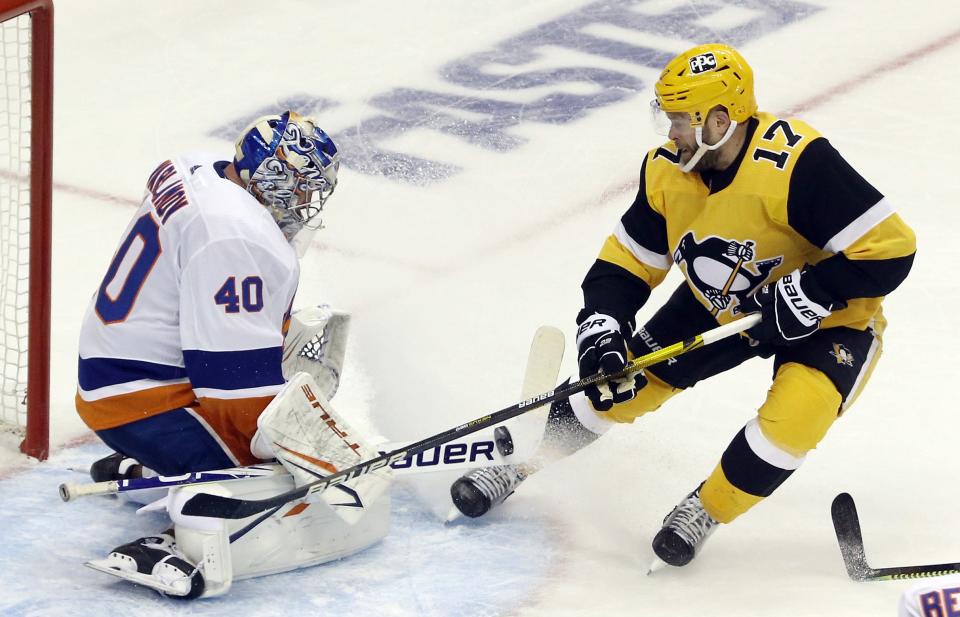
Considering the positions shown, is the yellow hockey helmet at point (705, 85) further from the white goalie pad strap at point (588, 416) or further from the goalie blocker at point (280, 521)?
the goalie blocker at point (280, 521)

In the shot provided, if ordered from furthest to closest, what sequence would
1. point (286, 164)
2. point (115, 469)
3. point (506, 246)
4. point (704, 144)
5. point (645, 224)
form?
point (506, 246) < point (115, 469) < point (645, 224) < point (704, 144) < point (286, 164)

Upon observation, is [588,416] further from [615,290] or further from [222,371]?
[222,371]

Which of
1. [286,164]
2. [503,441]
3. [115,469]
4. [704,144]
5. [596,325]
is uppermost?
[704,144]

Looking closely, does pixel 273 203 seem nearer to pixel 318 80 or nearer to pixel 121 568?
pixel 121 568

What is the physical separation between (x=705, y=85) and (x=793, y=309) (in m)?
0.52

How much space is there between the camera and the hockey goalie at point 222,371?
10.1 ft

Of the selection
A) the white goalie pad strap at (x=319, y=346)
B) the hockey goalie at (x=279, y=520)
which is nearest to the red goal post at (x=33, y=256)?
the hockey goalie at (x=279, y=520)

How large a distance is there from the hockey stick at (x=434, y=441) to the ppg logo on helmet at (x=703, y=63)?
558 millimetres

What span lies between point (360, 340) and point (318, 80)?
1.94 meters

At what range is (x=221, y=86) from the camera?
19.9 feet

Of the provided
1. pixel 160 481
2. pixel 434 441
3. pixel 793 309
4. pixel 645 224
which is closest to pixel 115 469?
pixel 160 481

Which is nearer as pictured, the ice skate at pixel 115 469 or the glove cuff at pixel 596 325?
the glove cuff at pixel 596 325

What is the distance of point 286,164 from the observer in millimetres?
3180

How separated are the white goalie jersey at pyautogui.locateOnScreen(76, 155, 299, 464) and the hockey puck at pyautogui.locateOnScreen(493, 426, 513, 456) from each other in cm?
59
